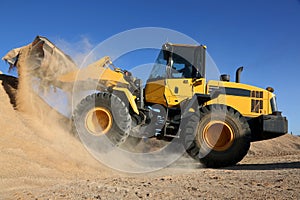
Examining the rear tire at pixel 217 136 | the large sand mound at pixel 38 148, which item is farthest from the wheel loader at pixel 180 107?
the large sand mound at pixel 38 148

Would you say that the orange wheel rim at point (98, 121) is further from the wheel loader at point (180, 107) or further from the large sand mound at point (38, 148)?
the large sand mound at point (38, 148)

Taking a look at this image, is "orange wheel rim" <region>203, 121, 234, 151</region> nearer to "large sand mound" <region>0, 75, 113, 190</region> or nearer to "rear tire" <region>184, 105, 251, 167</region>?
"rear tire" <region>184, 105, 251, 167</region>

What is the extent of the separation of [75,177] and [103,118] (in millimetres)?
2367

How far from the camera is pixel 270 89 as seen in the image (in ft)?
25.3

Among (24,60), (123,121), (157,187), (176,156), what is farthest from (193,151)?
(24,60)

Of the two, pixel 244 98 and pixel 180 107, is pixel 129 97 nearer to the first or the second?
pixel 180 107

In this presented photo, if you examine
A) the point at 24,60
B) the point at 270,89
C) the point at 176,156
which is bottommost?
the point at 176,156

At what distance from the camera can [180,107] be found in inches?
285

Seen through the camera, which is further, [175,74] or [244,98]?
[175,74]

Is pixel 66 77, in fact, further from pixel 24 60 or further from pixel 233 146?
pixel 233 146

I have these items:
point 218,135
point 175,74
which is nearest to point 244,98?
point 218,135

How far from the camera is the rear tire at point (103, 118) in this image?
6617 mm

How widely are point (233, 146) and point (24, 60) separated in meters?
5.84

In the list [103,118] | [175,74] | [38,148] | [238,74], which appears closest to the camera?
[38,148]
